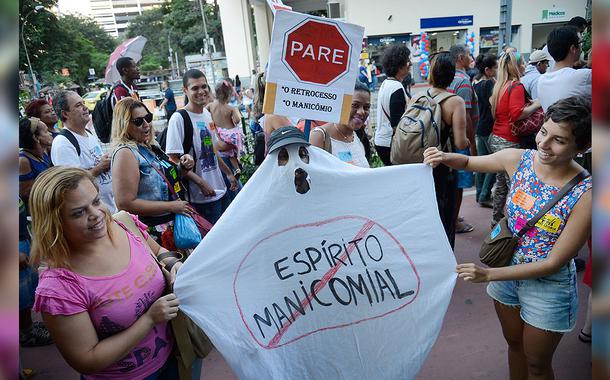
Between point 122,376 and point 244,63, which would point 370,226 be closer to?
point 122,376

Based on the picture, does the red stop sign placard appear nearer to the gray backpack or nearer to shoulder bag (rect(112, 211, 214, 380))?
shoulder bag (rect(112, 211, 214, 380))

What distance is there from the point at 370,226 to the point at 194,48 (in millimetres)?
55289

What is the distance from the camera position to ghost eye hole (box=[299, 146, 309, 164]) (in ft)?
5.13

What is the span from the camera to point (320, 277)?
5.26 feet

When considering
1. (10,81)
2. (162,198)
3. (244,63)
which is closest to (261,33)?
(244,63)

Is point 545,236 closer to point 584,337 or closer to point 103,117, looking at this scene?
point 584,337

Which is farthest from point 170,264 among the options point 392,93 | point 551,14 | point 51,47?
point 551,14

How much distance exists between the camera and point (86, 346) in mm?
1405

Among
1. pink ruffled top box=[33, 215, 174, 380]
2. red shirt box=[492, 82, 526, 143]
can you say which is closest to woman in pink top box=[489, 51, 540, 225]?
red shirt box=[492, 82, 526, 143]

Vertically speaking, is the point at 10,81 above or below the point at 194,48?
below

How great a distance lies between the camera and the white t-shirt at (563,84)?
3130 millimetres

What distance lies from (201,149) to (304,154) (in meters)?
2.04

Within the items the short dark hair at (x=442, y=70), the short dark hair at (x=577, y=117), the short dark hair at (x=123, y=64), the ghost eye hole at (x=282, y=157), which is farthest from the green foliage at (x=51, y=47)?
the short dark hair at (x=577, y=117)

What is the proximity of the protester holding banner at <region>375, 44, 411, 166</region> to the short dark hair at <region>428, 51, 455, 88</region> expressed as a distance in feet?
1.48
